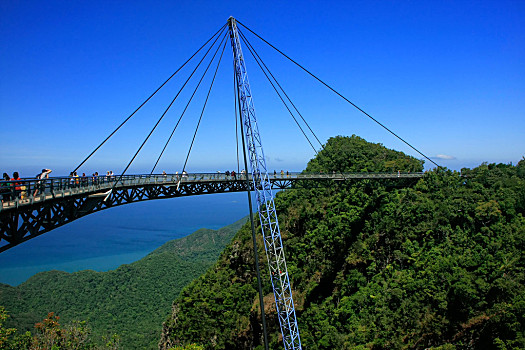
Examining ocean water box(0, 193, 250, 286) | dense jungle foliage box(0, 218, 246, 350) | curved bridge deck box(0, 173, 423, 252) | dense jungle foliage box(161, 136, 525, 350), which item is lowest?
ocean water box(0, 193, 250, 286)

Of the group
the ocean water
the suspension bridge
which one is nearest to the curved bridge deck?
the suspension bridge

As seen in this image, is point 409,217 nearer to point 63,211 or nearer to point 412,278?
point 412,278

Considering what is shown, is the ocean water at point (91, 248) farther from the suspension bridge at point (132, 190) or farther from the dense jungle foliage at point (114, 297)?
the suspension bridge at point (132, 190)

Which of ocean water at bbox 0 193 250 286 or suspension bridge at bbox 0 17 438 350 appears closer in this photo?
suspension bridge at bbox 0 17 438 350

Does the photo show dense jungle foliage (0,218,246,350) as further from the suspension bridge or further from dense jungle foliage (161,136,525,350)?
the suspension bridge

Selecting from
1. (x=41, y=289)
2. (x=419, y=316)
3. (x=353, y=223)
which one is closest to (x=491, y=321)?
(x=419, y=316)

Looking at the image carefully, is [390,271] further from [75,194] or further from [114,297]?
[114,297]
